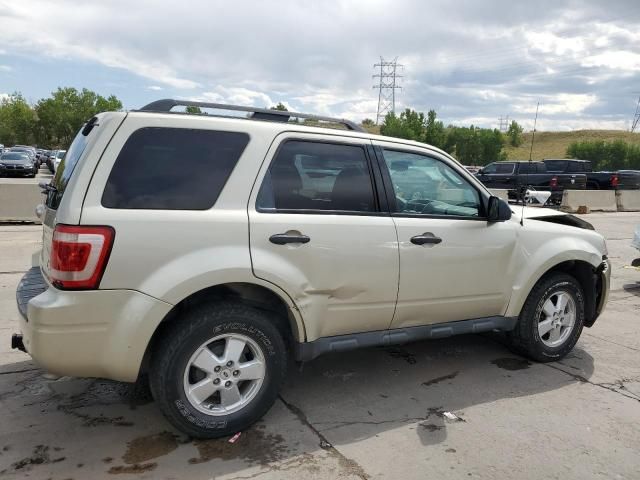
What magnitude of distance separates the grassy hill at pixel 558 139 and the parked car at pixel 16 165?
7930cm

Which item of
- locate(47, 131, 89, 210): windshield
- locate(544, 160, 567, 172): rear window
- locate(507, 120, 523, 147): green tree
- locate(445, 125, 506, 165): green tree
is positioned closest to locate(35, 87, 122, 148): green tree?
locate(445, 125, 506, 165): green tree

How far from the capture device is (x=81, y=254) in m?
2.78

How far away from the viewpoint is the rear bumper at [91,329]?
2.81m

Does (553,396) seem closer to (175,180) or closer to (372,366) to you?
(372,366)

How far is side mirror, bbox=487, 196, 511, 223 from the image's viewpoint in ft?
13.4

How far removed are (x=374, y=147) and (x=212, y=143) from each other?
119 centimetres

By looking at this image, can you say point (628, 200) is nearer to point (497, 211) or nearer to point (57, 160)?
point (497, 211)

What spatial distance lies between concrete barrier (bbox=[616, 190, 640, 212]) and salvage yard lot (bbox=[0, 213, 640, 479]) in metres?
19.3

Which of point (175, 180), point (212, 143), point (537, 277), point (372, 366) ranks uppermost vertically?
point (212, 143)

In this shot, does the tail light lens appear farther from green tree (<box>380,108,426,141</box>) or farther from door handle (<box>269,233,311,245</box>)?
green tree (<box>380,108,426,141</box>)

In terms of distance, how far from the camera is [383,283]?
361 cm

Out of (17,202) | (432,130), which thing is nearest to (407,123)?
(432,130)

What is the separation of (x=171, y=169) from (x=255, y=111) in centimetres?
81

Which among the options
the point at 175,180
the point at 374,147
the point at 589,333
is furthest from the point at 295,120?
the point at 589,333
